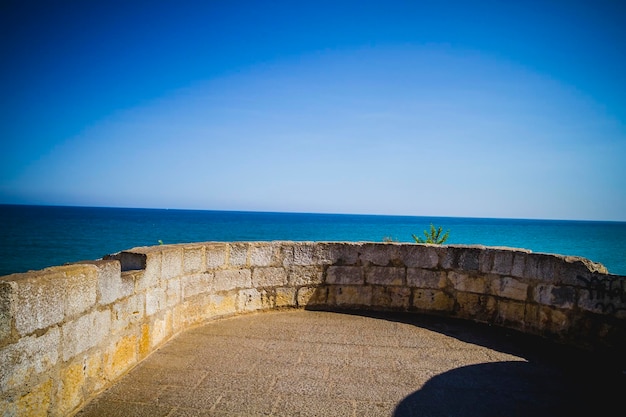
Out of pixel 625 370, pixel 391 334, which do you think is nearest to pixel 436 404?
pixel 391 334

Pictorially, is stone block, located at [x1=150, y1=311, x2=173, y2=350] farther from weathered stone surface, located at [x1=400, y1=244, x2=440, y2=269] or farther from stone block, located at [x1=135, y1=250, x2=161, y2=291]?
weathered stone surface, located at [x1=400, y1=244, x2=440, y2=269]

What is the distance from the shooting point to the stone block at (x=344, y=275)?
5.26 meters

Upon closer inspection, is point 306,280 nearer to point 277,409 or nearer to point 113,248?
point 277,409

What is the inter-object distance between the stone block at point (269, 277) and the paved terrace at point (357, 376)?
0.66 m

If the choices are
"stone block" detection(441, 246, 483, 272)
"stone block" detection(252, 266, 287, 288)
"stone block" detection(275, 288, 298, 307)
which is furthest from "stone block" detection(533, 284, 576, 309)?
"stone block" detection(252, 266, 287, 288)

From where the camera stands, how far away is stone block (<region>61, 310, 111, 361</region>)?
2486 mm

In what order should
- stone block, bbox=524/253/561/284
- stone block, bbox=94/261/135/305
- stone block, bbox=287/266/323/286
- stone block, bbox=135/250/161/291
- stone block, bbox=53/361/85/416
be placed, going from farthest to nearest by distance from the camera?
stone block, bbox=287/266/323/286 → stone block, bbox=524/253/561/284 → stone block, bbox=135/250/161/291 → stone block, bbox=94/261/135/305 → stone block, bbox=53/361/85/416

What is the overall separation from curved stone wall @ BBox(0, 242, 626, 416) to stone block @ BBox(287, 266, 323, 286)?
0.05ft

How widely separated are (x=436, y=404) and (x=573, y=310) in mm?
2305

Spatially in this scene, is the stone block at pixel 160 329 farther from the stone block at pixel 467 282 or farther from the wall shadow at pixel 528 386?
the stone block at pixel 467 282

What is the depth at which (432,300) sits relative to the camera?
16.7 ft

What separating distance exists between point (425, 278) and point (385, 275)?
550 millimetres

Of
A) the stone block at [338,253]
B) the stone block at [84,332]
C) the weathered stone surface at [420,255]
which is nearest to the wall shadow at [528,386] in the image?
the weathered stone surface at [420,255]

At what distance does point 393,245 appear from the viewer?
5184 mm
